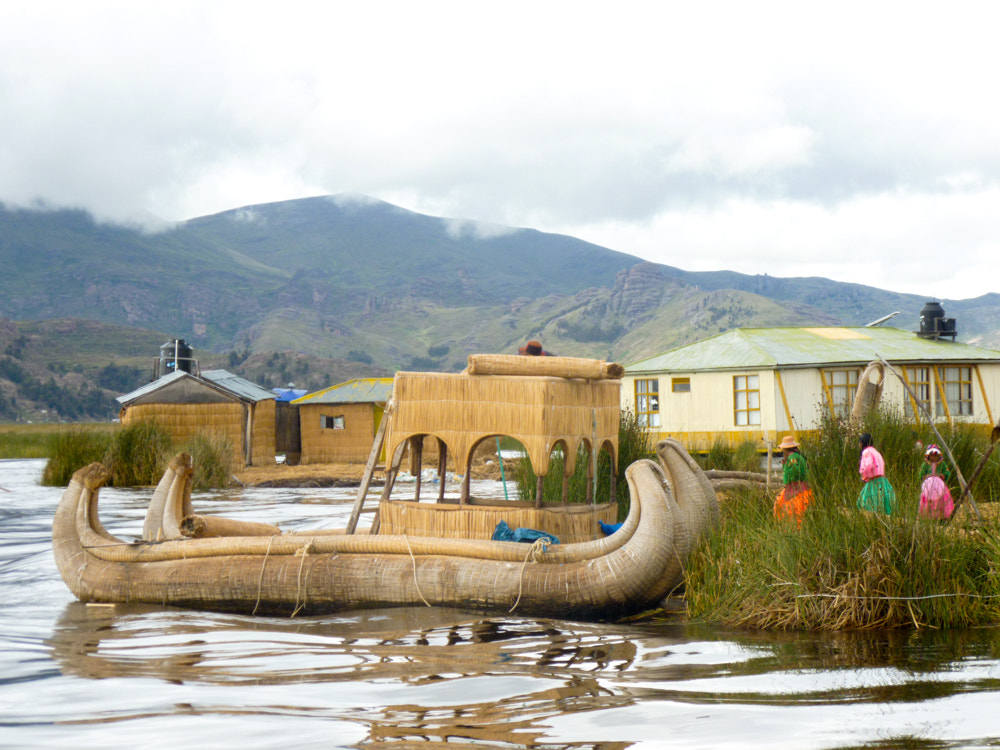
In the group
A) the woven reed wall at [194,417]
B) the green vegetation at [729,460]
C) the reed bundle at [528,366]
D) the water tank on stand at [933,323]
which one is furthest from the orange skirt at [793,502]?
the woven reed wall at [194,417]

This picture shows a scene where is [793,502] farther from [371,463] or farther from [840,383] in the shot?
[840,383]

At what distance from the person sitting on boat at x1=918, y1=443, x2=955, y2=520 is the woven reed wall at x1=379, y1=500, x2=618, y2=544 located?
8.67 ft

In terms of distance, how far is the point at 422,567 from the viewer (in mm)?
7539

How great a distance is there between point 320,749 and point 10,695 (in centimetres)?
203

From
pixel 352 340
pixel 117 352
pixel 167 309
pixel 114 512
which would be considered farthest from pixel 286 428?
pixel 167 309

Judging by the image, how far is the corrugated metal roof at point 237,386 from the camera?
2981cm

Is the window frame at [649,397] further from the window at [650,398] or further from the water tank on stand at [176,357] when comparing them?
the water tank on stand at [176,357]

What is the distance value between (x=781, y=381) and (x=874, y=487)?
16412 millimetres

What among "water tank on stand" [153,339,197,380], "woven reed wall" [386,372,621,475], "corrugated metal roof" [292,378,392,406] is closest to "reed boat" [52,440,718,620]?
"woven reed wall" [386,372,621,475]

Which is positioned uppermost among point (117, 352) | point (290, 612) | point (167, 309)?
point (167, 309)

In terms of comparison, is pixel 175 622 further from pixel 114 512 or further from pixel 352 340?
pixel 352 340

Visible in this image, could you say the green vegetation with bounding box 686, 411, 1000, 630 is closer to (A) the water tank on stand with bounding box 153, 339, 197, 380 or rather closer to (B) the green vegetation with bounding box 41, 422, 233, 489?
(B) the green vegetation with bounding box 41, 422, 233, 489

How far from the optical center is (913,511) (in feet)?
23.0

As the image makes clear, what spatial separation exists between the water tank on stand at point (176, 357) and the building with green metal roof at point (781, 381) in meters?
19.4
